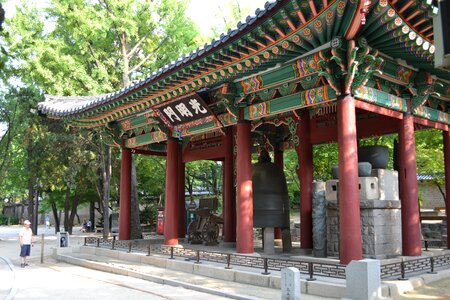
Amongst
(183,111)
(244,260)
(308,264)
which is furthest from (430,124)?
(183,111)

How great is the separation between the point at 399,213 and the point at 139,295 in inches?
249

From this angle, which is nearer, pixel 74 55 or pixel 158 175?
pixel 74 55

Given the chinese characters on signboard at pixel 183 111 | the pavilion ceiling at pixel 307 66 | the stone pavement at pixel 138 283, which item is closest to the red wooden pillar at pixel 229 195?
the pavilion ceiling at pixel 307 66

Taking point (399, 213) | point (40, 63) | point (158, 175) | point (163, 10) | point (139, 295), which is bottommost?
point (139, 295)

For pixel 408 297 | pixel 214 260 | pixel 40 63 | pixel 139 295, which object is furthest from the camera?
pixel 40 63

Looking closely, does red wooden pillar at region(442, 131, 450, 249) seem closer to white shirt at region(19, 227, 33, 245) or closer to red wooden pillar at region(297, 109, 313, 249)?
red wooden pillar at region(297, 109, 313, 249)

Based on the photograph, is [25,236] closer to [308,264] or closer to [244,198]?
[244,198]

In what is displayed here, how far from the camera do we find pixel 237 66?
10016 millimetres

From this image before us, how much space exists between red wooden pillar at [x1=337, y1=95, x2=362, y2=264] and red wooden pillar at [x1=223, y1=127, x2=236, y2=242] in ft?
21.7

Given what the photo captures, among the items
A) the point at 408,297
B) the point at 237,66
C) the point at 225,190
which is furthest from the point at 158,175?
the point at 408,297

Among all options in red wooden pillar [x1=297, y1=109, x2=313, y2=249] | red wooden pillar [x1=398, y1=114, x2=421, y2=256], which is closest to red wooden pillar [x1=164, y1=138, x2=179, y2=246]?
red wooden pillar [x1=297, y1=109, x2=313, y2=249]

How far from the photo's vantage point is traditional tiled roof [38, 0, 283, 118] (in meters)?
8.21

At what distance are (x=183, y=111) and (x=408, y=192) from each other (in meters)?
6.77

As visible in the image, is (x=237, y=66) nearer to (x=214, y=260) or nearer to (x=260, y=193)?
(x=260, y=193)
